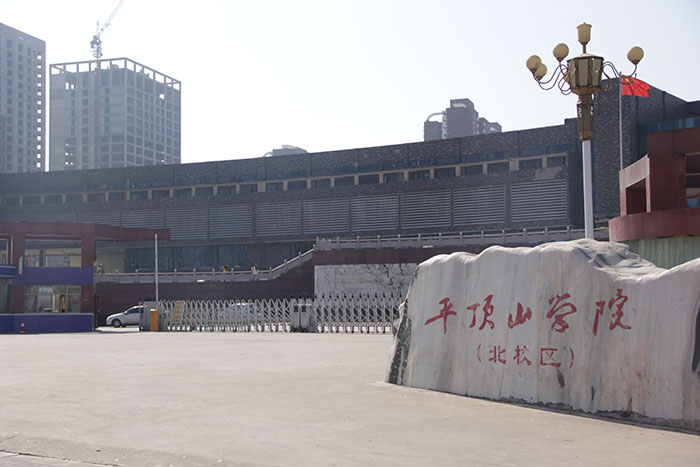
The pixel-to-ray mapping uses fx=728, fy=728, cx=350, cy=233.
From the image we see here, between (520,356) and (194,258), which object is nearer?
(520,356)

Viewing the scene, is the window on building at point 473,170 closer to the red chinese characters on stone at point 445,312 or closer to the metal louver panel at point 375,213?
the metal louver panel at point 375,213

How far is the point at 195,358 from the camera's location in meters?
19.1

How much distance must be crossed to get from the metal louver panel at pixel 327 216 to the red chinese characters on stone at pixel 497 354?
51279mm

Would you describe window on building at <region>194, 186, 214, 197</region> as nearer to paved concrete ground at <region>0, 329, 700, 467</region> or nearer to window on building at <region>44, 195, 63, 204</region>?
window on building at <region>44, 195, 63, 204</region>

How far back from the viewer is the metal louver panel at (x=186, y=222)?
68.1 meters

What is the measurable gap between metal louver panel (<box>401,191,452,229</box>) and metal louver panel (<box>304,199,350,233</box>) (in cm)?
521

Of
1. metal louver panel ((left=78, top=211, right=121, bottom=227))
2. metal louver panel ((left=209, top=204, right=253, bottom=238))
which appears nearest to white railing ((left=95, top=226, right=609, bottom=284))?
metal louver panel ((left=209, top=204, right=253, bottom=238))

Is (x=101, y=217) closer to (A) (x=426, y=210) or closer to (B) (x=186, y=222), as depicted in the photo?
(B) (x=186, y=222)

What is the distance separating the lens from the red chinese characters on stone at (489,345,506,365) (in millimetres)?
11117

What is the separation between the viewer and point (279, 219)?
65375 millimetres

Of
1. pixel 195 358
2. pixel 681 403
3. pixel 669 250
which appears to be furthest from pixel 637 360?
pixel 195 358

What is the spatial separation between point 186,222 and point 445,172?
25151 millimetres

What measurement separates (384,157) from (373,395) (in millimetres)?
51437

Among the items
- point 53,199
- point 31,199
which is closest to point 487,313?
point 53,199
